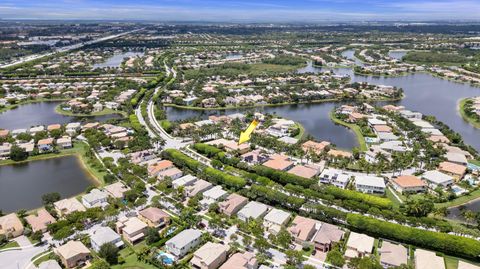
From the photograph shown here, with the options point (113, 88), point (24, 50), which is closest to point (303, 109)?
point (113, 88)

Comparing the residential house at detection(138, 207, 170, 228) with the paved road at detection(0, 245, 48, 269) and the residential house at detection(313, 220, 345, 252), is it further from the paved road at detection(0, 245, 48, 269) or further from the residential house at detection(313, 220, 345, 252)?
the residential house at detection(313, 220, 345, 252)

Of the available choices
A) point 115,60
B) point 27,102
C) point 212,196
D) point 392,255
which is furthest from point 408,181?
point 115,60

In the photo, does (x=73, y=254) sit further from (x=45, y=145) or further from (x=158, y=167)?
→ (x=45, y=145)

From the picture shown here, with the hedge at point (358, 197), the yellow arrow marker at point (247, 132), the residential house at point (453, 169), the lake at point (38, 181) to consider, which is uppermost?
the yellow arrow marker at point (247, 132)

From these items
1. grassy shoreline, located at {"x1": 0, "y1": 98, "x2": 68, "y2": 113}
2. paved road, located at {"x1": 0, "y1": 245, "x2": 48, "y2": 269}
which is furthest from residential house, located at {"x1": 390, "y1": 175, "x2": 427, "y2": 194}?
grassy shoreline, located at {"x1": 0, "y1": 98, "x2": 68, "y2": 113}

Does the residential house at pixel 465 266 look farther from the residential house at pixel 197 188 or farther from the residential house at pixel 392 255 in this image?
the residential house at pixel 197 188

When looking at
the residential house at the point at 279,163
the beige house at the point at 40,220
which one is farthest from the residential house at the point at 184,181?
the beige house at the point at 40,220
